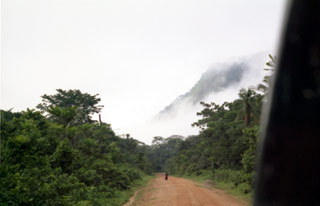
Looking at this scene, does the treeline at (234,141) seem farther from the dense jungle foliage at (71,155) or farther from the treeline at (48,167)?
the treeline at (48,167)

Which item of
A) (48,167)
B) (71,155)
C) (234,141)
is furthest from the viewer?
(234,141)

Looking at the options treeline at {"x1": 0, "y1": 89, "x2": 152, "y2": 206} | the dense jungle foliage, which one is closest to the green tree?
the dense jungle foliage

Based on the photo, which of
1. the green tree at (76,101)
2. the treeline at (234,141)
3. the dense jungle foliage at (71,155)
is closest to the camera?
the dense jungle foliage at (71,155)

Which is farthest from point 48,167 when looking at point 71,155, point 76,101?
point 76,101

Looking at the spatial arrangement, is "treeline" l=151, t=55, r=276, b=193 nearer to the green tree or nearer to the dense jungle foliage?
the dense jungle foliage

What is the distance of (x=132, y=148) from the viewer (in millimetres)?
54125

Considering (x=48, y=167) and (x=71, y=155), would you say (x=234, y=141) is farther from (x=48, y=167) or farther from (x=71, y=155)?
(x=48, y=167)

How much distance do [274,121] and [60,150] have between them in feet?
44.6

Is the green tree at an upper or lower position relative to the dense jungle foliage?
upper

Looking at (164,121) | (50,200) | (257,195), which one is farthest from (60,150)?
(164,121)

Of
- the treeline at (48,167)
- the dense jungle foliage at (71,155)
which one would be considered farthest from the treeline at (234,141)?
the treeline at (48,167)

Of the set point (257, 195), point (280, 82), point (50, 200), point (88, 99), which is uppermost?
point (88, 99)

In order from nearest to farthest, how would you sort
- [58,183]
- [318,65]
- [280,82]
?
[318,65]
[280,82]
[58,183]

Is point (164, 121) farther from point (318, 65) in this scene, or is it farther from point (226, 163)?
point (318, 65)
